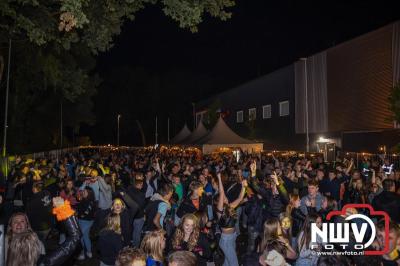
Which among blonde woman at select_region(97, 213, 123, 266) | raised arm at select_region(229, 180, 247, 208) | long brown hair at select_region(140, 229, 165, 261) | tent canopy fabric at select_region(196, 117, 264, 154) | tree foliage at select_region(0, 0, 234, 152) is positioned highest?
tree foliage at select_region(0, 0, 234, 152)

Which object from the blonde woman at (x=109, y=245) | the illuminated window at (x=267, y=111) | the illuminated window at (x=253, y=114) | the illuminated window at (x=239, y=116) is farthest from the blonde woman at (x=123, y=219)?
the illuminated window at (x=239, y=116)

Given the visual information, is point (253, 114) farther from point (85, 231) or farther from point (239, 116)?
point (85, 231)

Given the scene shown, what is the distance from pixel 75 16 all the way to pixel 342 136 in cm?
2720

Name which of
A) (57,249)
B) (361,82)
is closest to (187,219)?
(57,249)

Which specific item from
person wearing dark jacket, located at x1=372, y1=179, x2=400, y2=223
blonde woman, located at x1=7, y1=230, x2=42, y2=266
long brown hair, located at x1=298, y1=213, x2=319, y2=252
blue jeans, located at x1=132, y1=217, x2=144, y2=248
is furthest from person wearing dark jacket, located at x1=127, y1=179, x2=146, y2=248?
person wearing dark jacket, located at x1=372, y1=179, x2=400, y2=223

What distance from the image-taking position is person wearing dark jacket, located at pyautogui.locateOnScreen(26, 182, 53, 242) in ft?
25.1

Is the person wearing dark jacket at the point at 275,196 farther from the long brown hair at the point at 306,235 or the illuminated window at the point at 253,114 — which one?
the illuminated window at the point at 253,114

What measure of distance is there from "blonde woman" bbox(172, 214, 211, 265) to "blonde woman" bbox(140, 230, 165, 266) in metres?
0.67

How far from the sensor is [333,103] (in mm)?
33375

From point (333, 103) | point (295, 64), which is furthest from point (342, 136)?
point (295, 64)

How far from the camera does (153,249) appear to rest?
15.3 ft

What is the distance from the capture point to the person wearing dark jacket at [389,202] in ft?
24.7

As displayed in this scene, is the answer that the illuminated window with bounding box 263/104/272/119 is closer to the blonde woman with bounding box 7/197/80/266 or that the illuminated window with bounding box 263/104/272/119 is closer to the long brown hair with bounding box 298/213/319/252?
the long brown hair with bounding box 298/213/319/252

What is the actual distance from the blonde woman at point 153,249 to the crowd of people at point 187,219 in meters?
0.01
